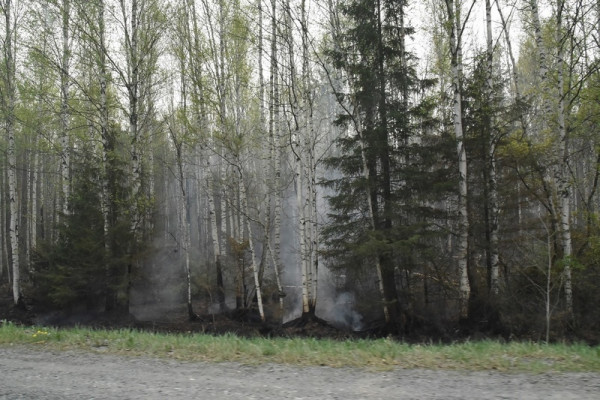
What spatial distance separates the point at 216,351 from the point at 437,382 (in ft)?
10.7

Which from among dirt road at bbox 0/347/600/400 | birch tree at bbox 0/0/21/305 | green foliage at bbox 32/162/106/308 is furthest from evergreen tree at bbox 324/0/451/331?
birch tree at bbox 0/0/21/305

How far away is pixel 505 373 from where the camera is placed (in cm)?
473

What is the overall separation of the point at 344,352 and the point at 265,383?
65.2 inches

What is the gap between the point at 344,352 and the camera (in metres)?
5.88

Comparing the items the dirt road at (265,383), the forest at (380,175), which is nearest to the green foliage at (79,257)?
the forest at (380,175)

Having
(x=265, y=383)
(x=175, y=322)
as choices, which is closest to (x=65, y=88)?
(x=175, y=322)

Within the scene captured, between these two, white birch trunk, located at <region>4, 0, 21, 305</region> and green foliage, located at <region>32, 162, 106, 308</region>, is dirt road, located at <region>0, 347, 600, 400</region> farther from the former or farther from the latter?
white birch trunk, located at <region>4, 0, 21, 305</region>

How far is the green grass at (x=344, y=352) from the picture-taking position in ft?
16.8

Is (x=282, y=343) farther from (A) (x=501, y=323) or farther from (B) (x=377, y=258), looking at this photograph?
(A) (x=501, y=323)

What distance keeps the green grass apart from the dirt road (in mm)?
301

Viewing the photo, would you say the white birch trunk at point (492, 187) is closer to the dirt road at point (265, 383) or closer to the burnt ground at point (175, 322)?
the burnt ground at point (175, 322)

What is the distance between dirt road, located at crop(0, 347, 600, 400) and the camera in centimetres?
409

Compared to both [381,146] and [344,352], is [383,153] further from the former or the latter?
[344,352]

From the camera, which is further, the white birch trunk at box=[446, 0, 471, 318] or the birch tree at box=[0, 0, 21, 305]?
the birch tree at box=[0, 0, 21, 305]
